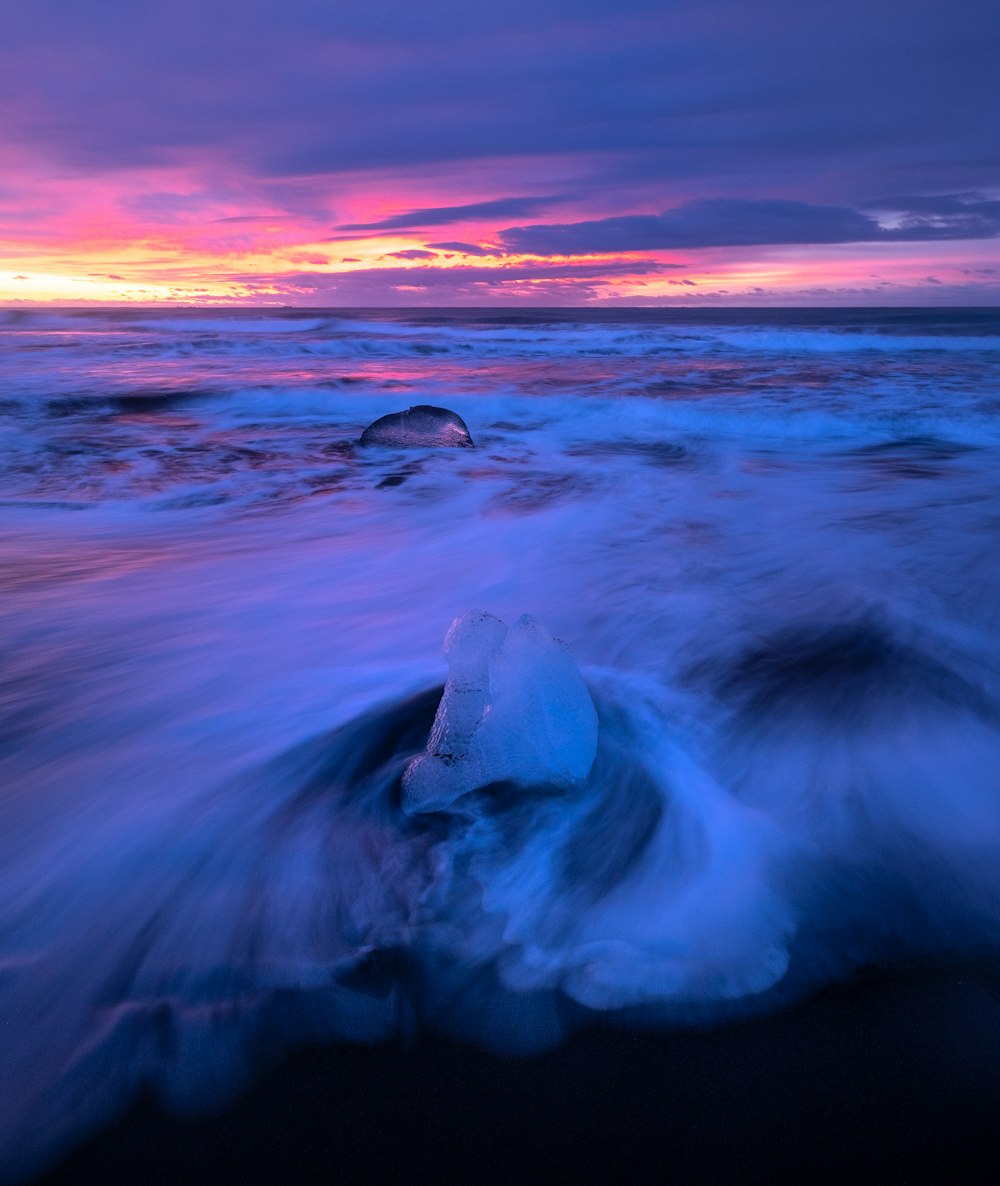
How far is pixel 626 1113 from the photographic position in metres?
1.44

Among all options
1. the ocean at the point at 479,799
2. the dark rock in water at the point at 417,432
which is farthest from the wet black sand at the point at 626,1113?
the dark rock in water at the point at 417,432

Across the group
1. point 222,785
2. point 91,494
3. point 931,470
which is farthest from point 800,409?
point 222,785

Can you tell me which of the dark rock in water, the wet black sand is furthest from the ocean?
the dark rock in water

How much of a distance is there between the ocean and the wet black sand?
1cm

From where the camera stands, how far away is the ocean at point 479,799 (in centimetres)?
160

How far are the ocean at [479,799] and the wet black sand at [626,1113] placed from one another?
0.01 metres

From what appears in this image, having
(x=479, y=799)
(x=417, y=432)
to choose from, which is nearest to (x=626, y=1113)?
(x=479, y=799)

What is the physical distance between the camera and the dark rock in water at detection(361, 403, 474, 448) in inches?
328

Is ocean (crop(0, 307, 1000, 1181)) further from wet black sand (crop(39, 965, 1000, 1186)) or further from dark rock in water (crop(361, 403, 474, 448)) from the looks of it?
dark rock in water (crop(361, 403, 474, 448))

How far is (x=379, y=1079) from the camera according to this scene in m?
1.51

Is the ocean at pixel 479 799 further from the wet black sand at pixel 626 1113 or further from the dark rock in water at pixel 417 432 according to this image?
the dark rock in water at pixel 417 432

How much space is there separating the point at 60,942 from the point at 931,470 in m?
7.48

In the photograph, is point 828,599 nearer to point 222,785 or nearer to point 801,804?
point 801,804

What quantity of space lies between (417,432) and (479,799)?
6.64 metres
